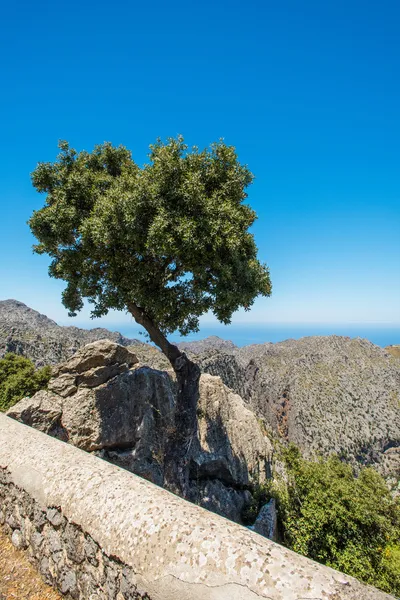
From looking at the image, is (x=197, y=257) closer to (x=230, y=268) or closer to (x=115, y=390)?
(x=230, y=268)

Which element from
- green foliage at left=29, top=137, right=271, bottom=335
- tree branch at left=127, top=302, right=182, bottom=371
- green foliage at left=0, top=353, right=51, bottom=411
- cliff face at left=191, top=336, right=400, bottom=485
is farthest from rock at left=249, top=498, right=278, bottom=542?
cliff face at left=191, top=336, right=400, bottom=485

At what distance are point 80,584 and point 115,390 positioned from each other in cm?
1570

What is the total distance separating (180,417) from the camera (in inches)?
617

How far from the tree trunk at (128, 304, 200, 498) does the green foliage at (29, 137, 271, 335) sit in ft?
2.62

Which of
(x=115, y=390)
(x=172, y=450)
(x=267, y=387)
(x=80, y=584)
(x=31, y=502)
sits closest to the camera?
(x=80, y=584)

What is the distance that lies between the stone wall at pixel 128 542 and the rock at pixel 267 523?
586 inches

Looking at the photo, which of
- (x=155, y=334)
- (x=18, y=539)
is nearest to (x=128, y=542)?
(x=18, y=539)

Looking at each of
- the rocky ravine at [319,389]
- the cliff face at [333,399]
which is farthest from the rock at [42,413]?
the cliff face at [333,399]

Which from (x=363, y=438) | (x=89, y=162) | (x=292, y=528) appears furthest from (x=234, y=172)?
(x=363, y=438)

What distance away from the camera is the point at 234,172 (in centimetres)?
1473

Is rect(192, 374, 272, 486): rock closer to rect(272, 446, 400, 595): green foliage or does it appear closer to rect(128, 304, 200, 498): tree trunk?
rect(272, 446, 400, 595): green foliage

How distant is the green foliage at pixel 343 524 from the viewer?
16656 mm

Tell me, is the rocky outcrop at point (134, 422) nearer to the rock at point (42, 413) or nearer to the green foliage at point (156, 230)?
the rock at point (42, 413)

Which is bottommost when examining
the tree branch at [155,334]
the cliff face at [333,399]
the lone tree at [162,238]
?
the cliff face at [333,399]
